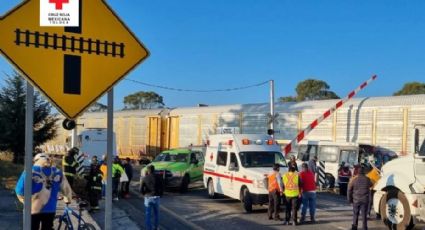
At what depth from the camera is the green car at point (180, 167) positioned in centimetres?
2097

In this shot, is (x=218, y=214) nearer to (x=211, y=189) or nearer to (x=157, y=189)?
(x=157, y=189)

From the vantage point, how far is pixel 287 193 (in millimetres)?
13711

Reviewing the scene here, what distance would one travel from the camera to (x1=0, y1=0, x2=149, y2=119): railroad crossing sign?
3830 millimetres

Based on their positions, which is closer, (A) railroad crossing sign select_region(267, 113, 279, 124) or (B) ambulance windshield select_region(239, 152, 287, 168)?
(B) ambulance windshield select_region(239, 152, 287, 168)

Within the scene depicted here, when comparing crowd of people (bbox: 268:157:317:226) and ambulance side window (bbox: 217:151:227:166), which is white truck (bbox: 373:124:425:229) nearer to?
crowd of people (bbox: 268:157:317:226)

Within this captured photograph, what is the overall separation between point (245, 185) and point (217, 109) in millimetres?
17357

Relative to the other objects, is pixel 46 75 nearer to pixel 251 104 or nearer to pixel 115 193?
pixel 115 193

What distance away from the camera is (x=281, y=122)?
2847 centimetres

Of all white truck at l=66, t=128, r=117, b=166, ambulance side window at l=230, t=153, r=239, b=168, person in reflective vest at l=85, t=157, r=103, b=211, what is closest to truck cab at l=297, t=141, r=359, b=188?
ambulance side window at l=230, t=153, r=239, b=168

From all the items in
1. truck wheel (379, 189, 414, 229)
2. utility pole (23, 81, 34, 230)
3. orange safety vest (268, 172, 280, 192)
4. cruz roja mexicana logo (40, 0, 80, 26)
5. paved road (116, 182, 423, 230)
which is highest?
cruz roja mexicana logo (40, 0, 80, 26)

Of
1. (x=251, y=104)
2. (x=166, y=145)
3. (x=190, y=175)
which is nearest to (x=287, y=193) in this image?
(x=190, y=175)

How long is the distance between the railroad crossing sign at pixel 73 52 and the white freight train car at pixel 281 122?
19.6 m

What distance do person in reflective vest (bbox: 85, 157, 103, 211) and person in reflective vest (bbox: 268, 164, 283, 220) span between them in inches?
187

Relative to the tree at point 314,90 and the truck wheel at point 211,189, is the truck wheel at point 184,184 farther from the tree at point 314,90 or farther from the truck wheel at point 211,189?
the tree at point 314,90
